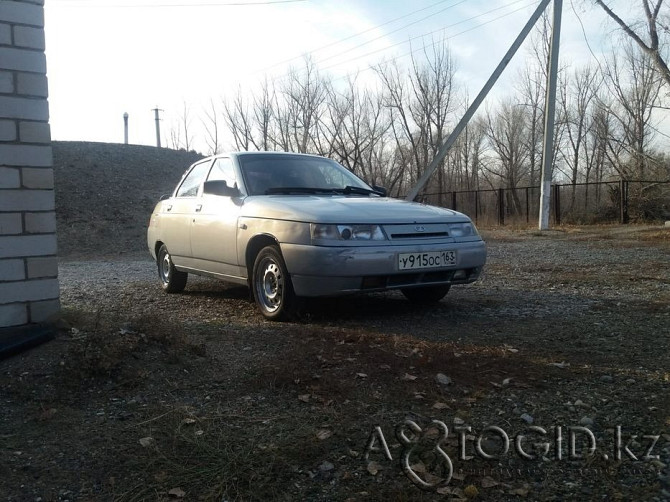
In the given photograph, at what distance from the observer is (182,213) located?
21.1ft

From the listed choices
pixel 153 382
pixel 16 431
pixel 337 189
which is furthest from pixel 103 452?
pixel 337 189

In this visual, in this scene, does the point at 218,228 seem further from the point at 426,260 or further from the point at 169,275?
the point at 426,260

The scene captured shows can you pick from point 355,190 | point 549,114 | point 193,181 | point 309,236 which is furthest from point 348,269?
point 549,114

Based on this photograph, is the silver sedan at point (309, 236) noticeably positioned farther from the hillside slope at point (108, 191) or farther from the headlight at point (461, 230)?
the hillside slope at point (108, 191)

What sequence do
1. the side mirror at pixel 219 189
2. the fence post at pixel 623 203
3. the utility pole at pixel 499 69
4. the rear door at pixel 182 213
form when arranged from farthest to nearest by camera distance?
the fence post at pixel 623 203
the utility pole at pixel 499 69
the rear door at pixel 182 213
the side mirror at pixel 219 189

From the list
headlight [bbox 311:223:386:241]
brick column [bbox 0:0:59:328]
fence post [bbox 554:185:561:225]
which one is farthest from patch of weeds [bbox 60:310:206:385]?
fence post [bbox 554:185:561:225]

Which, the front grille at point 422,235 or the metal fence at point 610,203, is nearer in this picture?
the front grille at point 422,235

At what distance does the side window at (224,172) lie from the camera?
230 inches

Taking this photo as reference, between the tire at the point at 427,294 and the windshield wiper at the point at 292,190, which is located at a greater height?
the windshield wiper at the point at 292,190

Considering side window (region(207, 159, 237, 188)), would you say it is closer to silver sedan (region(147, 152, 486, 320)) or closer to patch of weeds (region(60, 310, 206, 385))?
silver sedan (region(147, 152, 486, 320))

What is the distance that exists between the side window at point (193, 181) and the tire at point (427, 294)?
255cm

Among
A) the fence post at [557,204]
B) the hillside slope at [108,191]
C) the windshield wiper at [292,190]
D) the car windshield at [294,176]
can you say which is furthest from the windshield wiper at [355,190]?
the fence post at [557,204]

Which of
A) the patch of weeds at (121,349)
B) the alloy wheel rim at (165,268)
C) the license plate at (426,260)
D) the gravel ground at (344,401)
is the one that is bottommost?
the gravel ground at (344,401)

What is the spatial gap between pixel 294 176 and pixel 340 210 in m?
1.21
